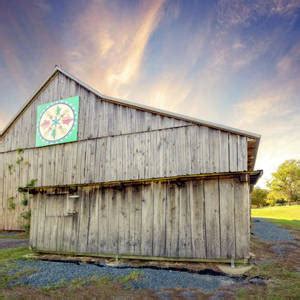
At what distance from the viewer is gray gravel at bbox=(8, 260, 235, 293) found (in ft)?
18.9

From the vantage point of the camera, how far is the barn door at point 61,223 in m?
9.27

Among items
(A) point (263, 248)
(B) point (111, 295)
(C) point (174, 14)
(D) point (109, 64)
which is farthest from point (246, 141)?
(D) point (109, 64)

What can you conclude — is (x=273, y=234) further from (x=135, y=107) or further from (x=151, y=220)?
(x=135, y=107)

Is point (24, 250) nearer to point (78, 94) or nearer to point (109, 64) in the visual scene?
point (78, 94)

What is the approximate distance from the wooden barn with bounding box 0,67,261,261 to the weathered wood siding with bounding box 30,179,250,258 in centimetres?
3

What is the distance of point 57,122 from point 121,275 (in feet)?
30.7

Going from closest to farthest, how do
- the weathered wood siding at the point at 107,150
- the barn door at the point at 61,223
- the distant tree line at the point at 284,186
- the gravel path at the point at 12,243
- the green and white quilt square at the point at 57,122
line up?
the weathered wood siding at the point at 107,150, the barn door at the point at 61,223, the gravel path at the point at 12,243, the green and white quilt square at the point at 57,122, the distant tree line at the point at 284,186

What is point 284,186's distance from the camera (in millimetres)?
60000

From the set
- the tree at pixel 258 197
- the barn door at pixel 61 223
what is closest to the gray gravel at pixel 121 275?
the barn door at pixel 61 223

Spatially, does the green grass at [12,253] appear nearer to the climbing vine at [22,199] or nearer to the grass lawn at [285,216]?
the climbing vine at [22,199]

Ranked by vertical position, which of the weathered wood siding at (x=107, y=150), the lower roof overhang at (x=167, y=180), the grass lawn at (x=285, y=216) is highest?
the weathered wood siding at (x=107, y=150)

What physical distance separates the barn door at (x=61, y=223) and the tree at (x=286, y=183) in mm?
60534

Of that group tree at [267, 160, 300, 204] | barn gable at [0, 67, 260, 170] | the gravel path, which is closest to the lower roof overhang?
barn gable at [0, 67, 260, 170]

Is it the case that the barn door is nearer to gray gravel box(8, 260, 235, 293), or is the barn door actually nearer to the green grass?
the green grass
